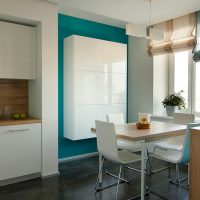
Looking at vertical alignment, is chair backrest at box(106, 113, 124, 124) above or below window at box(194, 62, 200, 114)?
below

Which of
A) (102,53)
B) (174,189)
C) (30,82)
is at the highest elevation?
(102,53)

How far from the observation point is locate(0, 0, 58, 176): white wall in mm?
3381

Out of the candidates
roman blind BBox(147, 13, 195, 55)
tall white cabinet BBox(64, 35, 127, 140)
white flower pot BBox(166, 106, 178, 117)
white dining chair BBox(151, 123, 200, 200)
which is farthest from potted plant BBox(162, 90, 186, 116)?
white dining chair BBox(151, 123, 200, 200)

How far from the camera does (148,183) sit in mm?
3311

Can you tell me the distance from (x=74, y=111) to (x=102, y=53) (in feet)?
3.84

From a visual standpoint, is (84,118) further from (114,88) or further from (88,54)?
(88,54)

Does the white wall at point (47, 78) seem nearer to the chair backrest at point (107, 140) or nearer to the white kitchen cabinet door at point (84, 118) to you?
the white kitchen cabinet door at point (84, 118)

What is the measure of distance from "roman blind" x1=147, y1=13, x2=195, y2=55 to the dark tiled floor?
6.79 feet

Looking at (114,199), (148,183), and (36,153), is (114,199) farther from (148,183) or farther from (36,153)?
(36,153)

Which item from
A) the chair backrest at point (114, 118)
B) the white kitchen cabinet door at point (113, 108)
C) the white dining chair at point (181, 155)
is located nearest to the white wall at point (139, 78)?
the white kitchen cabinet door at point (113, 108)

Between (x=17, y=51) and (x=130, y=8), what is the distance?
182cm

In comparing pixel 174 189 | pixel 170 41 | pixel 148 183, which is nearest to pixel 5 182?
pixel 148 183

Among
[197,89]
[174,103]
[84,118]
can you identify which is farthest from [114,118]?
[197,89]

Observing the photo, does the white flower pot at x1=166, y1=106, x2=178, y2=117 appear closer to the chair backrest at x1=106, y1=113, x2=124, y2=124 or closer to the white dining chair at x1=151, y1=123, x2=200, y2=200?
the chair backrest at x1=106, y1=113, x2=124, y2=124
